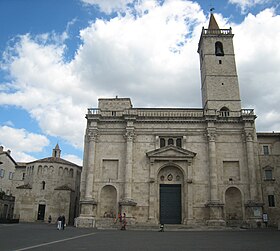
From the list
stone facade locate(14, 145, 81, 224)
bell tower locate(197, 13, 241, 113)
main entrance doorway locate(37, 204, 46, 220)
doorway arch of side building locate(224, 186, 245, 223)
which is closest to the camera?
doorway arch of side building locate(224, 186, 245, 223)

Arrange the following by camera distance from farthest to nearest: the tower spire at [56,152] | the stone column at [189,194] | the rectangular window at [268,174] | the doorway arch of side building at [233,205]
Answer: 1. the tower spire at [56,152]
2. the rectangular window at [268,174]
3. the doorway arch of side building at [233,205]
4. the stone column at [189,194]

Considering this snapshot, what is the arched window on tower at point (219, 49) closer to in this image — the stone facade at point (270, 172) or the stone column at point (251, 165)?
the stone facade at point (270, 172)

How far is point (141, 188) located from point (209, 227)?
28.4ft

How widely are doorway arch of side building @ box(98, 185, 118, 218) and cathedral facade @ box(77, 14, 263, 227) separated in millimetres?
113

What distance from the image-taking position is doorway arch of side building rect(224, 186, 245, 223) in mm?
33406

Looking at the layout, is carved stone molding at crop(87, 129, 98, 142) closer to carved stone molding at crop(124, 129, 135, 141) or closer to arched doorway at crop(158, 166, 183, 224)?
carved stone molding at crop(124, 129, 135, 141)

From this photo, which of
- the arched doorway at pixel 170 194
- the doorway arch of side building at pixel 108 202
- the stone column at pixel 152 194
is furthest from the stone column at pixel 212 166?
the doorway arch of side building at pixel 108 202

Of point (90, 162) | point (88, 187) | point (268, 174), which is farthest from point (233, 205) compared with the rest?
point (90, 162)

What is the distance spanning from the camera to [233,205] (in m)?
34.0

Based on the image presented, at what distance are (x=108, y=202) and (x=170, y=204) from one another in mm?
7250

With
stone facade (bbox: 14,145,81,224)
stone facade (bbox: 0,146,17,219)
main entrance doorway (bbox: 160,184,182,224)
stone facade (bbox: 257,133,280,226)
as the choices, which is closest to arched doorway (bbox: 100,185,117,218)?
main entrance doorway (bbox: 160,184,182,224)

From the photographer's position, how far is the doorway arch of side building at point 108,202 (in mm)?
33938

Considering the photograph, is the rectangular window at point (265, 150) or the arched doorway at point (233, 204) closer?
the arched doorway at point (233, 204)

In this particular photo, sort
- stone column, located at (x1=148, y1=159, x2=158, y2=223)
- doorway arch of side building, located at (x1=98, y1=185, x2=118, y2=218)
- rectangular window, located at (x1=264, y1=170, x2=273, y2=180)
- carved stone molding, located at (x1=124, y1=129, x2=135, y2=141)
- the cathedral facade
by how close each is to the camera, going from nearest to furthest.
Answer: stone column, located at (x1=148, y1=159, x2=158, y2=223)
the cathedral facade
doorway arch of side building, located at (x1=98, y1=185, x2=118, y2=218)
rectangular window, located at (x1=264, y1=170, x2=273, y2=180)
carved stone molding, located at (x1=124, y1=129, x2=135, y2=141)
